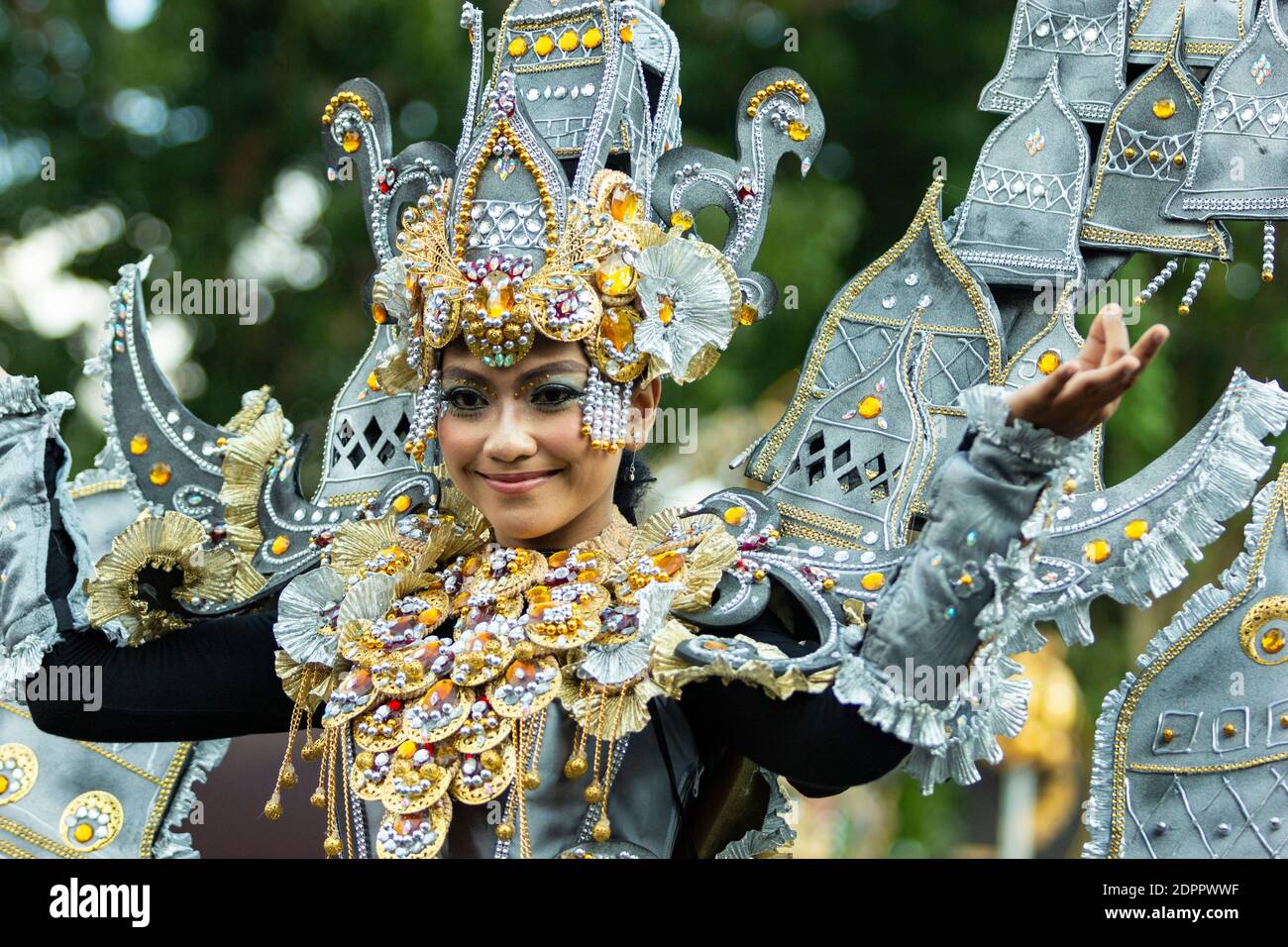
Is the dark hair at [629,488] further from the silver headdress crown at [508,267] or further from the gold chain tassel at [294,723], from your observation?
the gold chain tassel at [294,723]

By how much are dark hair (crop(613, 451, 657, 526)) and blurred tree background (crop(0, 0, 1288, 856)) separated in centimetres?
416

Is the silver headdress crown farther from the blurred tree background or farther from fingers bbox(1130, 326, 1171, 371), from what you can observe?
the blurred tree background

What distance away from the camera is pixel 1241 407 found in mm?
3496

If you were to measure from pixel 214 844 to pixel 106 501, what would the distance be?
96 centimetres

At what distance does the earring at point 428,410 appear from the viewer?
3.71m

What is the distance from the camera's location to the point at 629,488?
4.04m

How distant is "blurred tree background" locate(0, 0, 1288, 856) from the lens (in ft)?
27.7

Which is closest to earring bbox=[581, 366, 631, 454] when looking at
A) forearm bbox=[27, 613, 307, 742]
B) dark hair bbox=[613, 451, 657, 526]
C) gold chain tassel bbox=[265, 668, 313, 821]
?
dark hair bbox=[613, 451, 657, 526]

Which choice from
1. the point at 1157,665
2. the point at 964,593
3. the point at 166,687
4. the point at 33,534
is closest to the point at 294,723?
the point at 166,687

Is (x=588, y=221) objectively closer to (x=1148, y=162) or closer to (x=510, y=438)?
(x=510, y=438)

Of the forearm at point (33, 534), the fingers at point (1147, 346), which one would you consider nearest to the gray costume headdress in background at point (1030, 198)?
the fingers at point (1147, 346)

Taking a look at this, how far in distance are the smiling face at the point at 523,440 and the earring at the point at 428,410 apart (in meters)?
0.02
